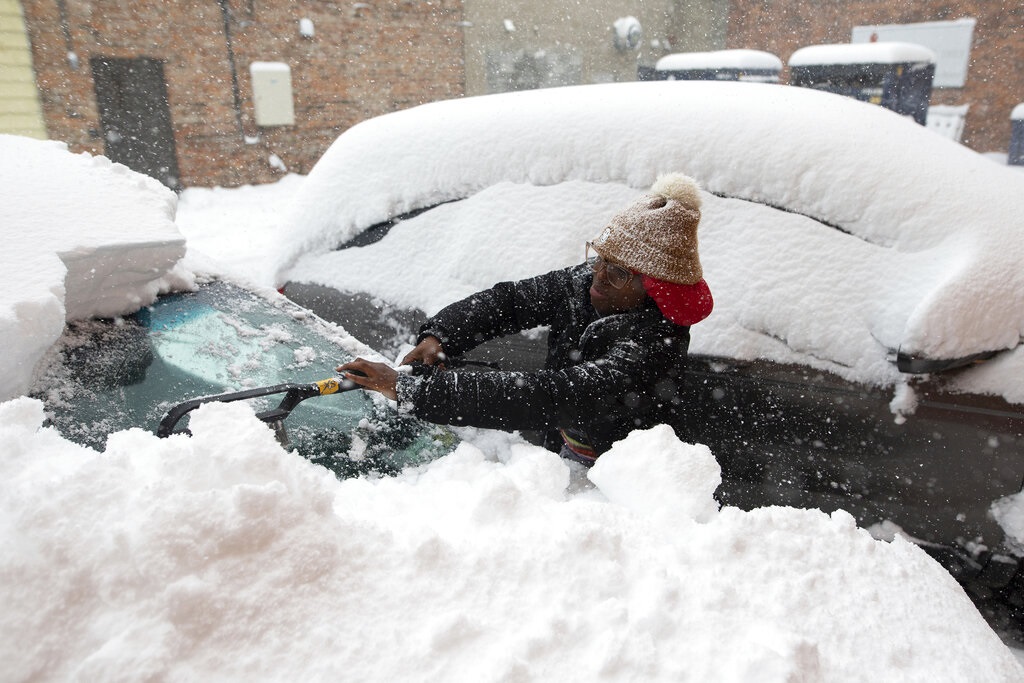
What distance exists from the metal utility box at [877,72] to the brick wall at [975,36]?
5084mm

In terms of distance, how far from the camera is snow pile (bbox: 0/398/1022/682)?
0.84m

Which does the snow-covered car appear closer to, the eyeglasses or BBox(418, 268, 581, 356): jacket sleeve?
BBox(418, 268, 581, 356): jacket sleeve

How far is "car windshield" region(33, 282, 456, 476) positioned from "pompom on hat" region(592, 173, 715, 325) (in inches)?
30.2

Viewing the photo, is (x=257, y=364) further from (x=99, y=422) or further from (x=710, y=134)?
(x=710, y=134)

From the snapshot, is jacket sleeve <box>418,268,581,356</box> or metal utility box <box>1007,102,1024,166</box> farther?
metal utility box <box>1007,102,1024,166</box>

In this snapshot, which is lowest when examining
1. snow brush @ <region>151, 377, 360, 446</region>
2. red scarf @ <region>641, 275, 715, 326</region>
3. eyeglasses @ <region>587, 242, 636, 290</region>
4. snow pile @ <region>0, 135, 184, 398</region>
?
snow brush @ <region>151, 377, 360, 446</region>

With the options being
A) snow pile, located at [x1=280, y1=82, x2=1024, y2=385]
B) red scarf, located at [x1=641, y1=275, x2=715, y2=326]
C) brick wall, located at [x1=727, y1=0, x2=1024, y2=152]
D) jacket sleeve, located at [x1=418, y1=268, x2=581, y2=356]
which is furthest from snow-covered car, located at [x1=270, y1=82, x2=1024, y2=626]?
brick wall, located at [x1=727, y1=0, x2=1024, y2=152]

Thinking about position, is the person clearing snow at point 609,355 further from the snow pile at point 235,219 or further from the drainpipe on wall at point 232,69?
the drainpipe on wall at point 232,69

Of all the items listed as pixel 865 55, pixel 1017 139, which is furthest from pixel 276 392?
pixel 1017 139

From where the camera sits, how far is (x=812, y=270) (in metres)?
2.13

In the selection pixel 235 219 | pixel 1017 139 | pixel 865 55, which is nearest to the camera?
pixel 235 219

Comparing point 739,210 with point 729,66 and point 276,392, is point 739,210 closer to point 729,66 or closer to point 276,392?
point 276,392

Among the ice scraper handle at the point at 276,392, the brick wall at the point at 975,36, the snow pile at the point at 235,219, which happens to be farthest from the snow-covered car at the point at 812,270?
the brick wall at the point at 975,36

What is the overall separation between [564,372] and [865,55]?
9205mm
